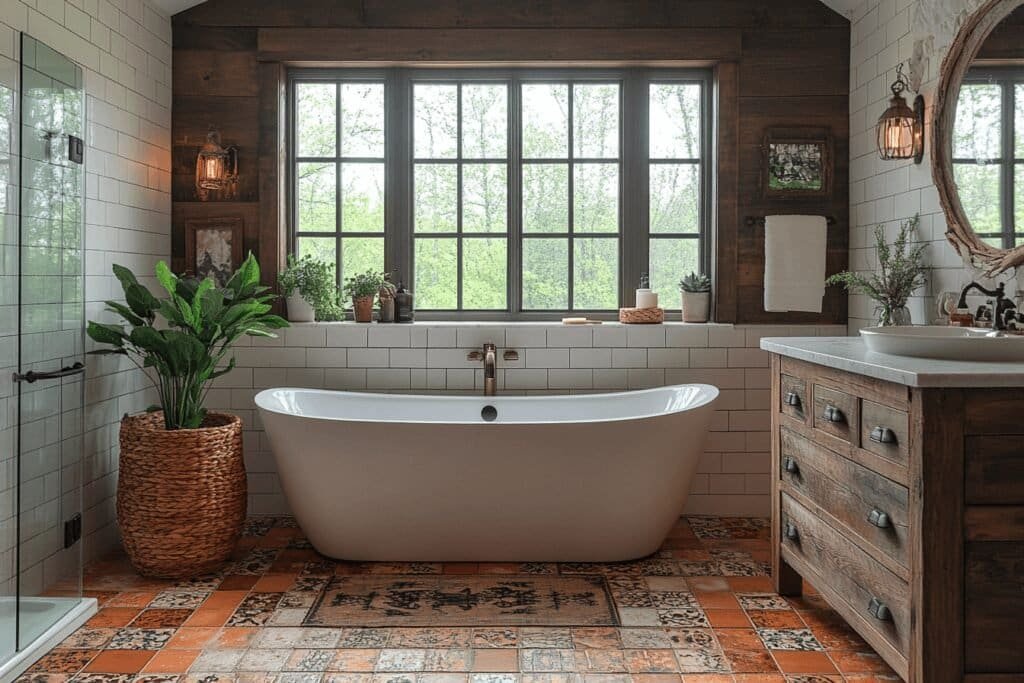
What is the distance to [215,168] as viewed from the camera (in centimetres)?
403

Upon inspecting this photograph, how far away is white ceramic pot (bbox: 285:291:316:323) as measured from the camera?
13.5 feet

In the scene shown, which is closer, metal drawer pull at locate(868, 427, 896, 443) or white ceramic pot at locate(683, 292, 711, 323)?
metal drawer pull at locate(868, 427, 896, 443)

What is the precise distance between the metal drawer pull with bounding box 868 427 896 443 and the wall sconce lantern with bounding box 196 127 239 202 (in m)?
3.30

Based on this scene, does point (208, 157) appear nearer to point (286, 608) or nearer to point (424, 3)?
point (424, 3)

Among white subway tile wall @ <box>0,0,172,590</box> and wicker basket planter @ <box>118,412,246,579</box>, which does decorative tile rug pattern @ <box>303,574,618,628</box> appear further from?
white subway tile wall @ <box>0,0,172,590</box>

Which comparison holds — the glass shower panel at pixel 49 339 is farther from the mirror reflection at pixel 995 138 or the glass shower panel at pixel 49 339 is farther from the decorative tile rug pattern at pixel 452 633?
the mirror reflection at pixel 995 138

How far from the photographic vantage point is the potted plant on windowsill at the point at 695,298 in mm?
4176

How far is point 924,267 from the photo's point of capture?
3336mm

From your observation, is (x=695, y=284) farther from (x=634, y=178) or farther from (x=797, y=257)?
(x=634, y=178)

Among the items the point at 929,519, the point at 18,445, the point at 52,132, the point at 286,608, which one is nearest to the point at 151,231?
the point at 52,132

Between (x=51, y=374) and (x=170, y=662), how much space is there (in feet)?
3.44

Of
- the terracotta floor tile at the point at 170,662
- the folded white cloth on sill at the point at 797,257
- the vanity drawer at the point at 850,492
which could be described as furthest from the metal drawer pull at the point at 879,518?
the terracotta floor tile at the point at 170,662

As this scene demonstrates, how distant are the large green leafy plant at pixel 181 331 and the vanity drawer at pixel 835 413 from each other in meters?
2.32

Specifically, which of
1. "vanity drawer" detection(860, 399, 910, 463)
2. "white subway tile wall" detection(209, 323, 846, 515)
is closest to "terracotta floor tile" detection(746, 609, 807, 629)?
"vanity drawer" detection(860, 399, 910, 463)
